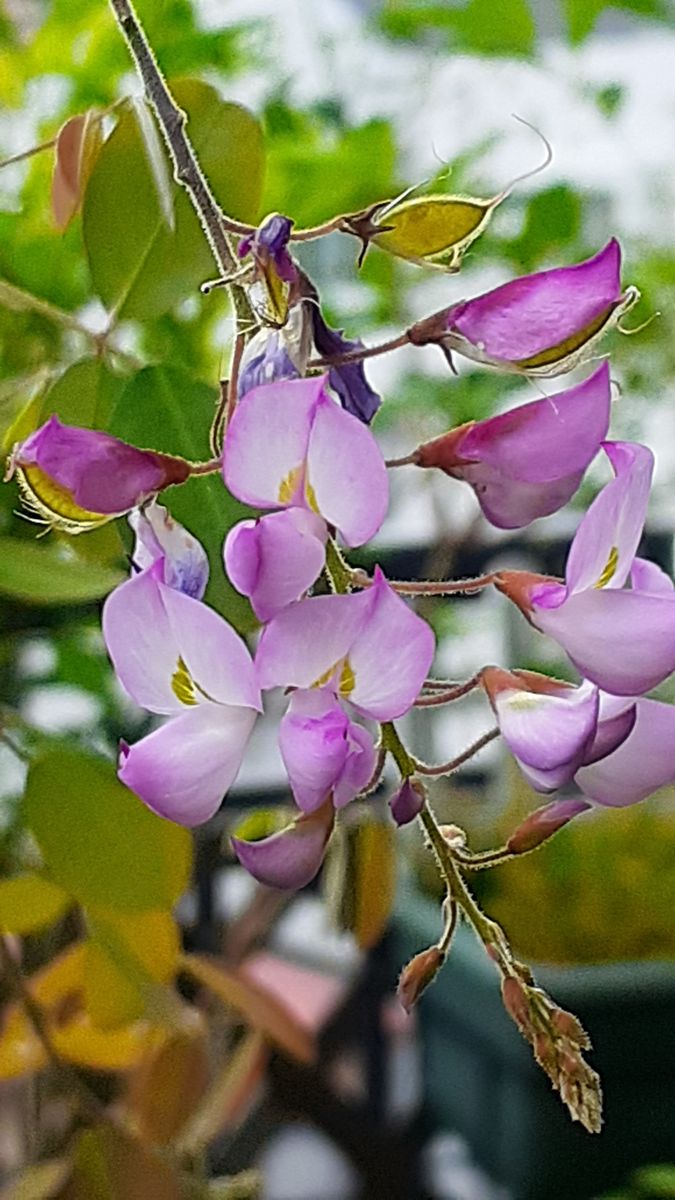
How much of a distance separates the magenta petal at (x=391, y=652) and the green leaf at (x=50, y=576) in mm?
157

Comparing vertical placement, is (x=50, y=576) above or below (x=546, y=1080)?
above

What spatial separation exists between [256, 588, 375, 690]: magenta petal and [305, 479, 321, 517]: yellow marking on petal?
0.01m

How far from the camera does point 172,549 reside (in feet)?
0.64

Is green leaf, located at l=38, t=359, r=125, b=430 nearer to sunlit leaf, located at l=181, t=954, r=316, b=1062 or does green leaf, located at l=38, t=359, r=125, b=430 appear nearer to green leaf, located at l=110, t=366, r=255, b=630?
green leaf, located at l=110, t=366, r=255, b=630

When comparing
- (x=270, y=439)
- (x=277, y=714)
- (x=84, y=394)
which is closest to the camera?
(x=270, y=439)

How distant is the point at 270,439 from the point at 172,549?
0.15 ft

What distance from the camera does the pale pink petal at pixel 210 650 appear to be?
0.16m

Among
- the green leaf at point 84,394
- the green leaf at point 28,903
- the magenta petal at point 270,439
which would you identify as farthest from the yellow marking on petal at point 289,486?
the green leaf at point 28,903

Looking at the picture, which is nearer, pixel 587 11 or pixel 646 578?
pixel 646 578

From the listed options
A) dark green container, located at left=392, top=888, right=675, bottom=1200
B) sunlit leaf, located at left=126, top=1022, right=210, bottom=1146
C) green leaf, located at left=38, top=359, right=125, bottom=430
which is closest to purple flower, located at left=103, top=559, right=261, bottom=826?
green leaf, located at left=38, top=359, right=125, bottom=430

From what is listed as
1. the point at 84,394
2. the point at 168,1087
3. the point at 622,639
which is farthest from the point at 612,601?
the point at 168,1087

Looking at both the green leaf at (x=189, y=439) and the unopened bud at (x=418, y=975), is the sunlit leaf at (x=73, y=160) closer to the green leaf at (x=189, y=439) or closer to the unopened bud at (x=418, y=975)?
the green leaf at (x=189, y=439)

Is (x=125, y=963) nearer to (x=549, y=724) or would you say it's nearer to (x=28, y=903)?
(x=28, y=903)

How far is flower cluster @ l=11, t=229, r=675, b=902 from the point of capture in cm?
16
